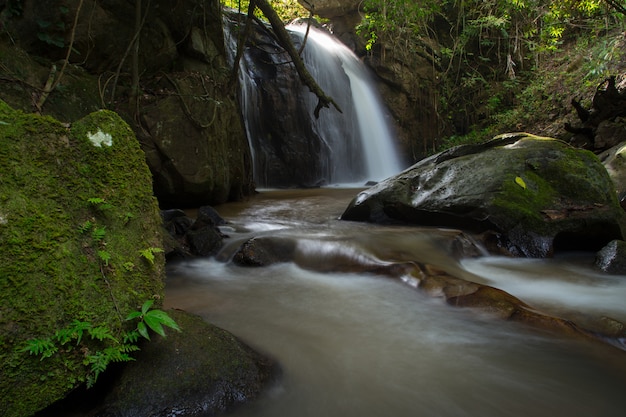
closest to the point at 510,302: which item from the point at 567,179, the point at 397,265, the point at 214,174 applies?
the point at 397,265

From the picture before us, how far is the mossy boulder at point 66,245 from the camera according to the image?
4.41 ft

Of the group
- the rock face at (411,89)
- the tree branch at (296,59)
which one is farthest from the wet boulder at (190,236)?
the rock face at (411,89)

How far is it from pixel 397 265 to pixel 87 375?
271cm

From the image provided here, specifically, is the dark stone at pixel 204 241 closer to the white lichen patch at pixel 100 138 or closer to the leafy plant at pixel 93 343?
the white lichen patch at pixel 100 138

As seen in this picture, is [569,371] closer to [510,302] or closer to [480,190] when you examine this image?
[510,302]

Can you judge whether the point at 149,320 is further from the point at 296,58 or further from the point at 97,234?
the point at 296,58

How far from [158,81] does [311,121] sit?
6.70 meters

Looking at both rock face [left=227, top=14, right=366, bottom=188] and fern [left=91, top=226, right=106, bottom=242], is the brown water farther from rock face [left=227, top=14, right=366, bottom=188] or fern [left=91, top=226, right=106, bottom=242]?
rock face [left=227, top=14, right=366, bottom=188]

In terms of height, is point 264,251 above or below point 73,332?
below

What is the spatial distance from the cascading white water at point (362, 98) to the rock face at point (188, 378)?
12.6m

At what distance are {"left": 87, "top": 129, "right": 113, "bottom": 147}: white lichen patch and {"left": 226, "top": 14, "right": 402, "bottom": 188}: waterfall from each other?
Result: 9.19 m

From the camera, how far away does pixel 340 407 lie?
1.74 meters

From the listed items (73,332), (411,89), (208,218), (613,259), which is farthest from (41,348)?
(411,89)

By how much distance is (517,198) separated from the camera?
187 inches
